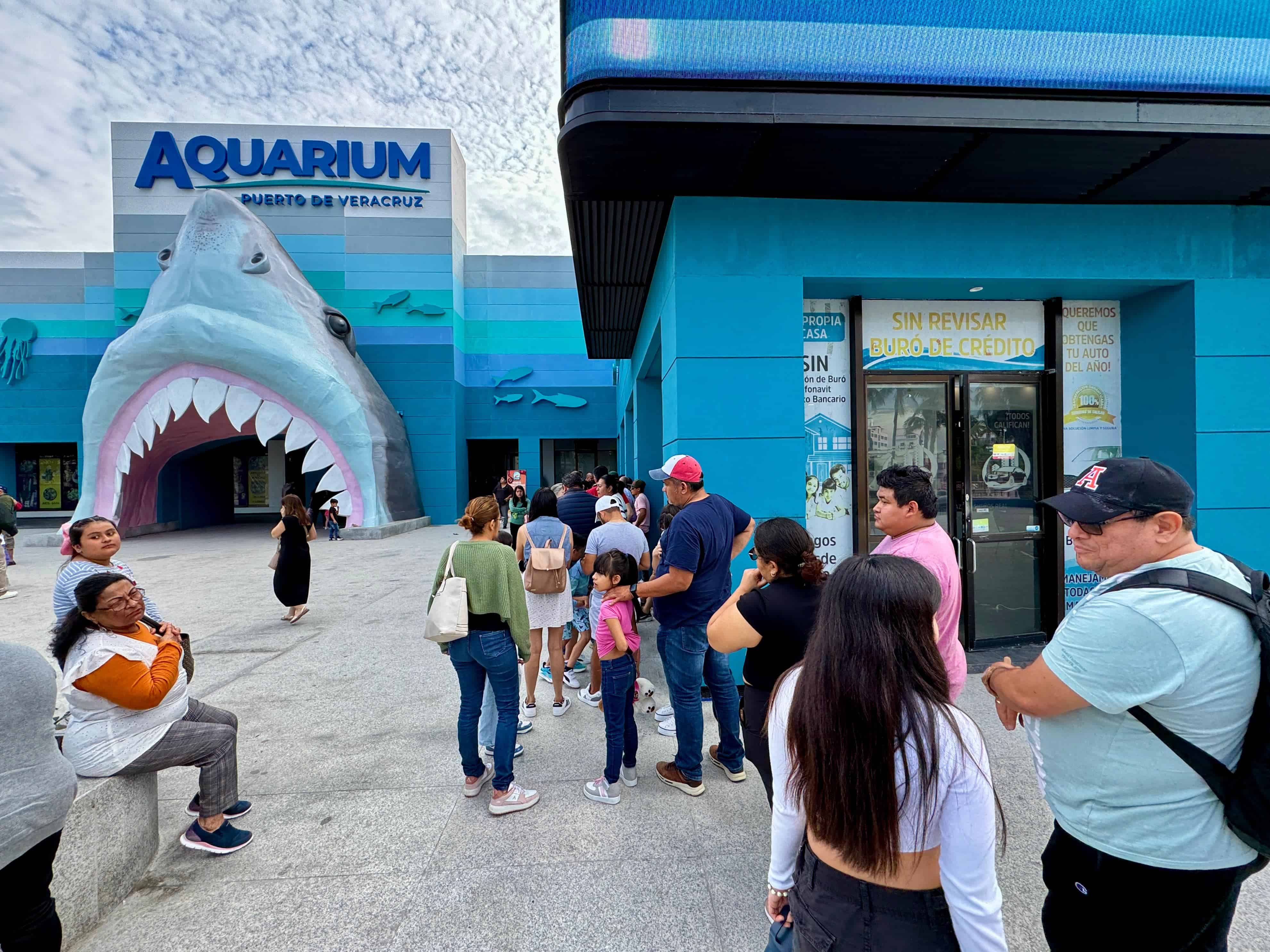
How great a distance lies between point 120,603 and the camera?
7.63 ft

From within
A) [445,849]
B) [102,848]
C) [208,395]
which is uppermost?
[208,395]

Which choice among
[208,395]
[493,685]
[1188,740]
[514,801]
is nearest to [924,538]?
[1188,740]

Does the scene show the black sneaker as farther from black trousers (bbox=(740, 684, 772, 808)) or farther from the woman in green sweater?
black trousers (bbox=(740, 684, 772, 808))

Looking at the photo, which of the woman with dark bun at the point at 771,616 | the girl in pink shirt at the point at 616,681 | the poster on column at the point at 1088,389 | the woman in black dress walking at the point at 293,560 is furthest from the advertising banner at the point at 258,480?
the poster on column at the point at 1088,389

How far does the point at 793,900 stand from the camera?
141cm

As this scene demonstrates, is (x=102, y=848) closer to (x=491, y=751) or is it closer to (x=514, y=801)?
(x=514, y=801)

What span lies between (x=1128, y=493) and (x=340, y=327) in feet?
60.6

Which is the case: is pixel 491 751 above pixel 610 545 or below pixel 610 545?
below

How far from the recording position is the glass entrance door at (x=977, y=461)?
514 cm

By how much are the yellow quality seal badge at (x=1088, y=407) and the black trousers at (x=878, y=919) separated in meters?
5.29

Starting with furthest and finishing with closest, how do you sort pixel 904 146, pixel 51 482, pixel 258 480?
pixel 258 480 < pixel 51 482 < pixel 904 146

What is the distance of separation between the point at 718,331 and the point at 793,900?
3.82 meters

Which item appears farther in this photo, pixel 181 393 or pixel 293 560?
pixel 181 393

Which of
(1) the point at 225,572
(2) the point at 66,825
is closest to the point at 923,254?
(2) the point at 66,825
